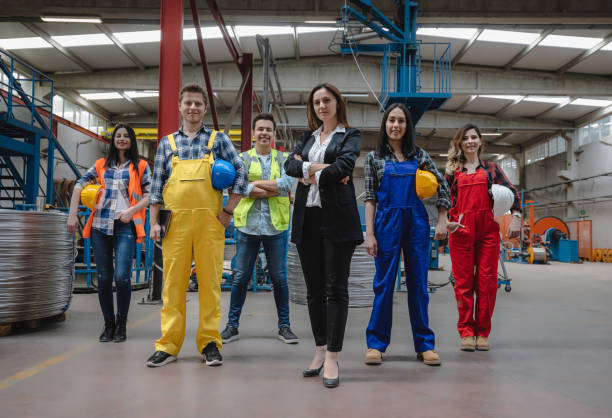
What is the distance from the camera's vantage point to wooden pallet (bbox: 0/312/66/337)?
3584 millimetres

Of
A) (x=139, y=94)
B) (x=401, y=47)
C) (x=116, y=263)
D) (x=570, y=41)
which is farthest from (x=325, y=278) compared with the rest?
(x=139, y=94)

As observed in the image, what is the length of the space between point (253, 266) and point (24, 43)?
43.5ft

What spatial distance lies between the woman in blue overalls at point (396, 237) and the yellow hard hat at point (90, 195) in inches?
82.4

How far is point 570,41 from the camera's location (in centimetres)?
1323

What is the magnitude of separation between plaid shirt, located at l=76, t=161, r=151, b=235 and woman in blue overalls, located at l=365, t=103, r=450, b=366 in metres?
1.82

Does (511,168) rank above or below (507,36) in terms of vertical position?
below

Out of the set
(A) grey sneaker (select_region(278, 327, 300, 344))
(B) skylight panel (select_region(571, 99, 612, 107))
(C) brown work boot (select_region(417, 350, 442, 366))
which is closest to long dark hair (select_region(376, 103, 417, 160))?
(C) brown work boot (select_region(417, 350, 442, 366))

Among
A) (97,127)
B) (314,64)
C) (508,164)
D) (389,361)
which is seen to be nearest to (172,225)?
(389,361)

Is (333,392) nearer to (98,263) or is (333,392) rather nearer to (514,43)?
(98,263)

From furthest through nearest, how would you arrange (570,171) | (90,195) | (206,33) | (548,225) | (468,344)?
1. (570,171)
2. (548,225)
3. (206,33)
4. (90,195)
5. (468,344)

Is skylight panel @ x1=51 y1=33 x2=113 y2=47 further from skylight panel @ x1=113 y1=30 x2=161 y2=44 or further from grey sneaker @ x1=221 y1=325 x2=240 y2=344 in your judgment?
grey sneaker @ x1=221 y1=325 x2=240 y2=344

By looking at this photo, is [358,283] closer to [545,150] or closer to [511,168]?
[545,150]

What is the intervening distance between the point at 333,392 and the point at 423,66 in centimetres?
1576

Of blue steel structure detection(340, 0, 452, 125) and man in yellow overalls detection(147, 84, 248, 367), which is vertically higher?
blue steel structure detection(340, 0, 452, 125)
